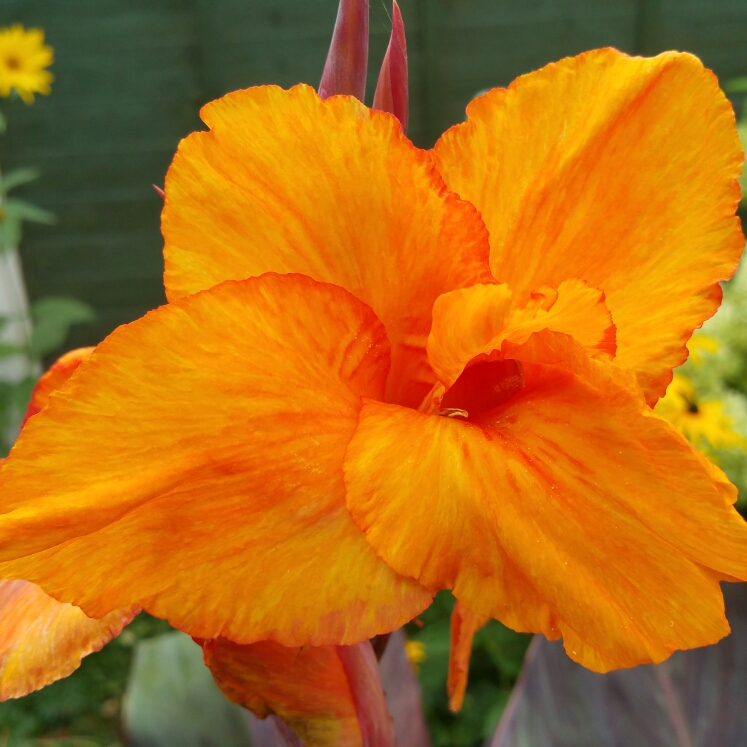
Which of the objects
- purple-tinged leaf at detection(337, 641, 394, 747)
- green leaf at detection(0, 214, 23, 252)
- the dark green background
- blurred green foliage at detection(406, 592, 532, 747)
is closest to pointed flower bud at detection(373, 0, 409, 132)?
purple-tinged leaf at detection(337, 641, 394, 747)

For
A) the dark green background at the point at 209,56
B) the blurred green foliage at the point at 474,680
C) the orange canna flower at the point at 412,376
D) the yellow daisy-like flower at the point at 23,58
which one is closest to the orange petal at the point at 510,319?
the orange canna flower at the point at 412,376

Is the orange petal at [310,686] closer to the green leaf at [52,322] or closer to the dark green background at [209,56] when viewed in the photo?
the green leaf at [52,322]

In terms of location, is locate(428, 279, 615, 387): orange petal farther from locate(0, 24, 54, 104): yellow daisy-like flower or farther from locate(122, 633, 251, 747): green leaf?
locate(0, 24, 54, 104): yellow daisy-like flower

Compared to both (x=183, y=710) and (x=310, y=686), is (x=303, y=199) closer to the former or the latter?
(x=310, y=686)

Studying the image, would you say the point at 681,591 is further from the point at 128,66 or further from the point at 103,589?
the point at 128,66

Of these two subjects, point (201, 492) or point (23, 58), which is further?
point (23, 58)

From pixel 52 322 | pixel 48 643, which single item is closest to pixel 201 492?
pixel 48 643
